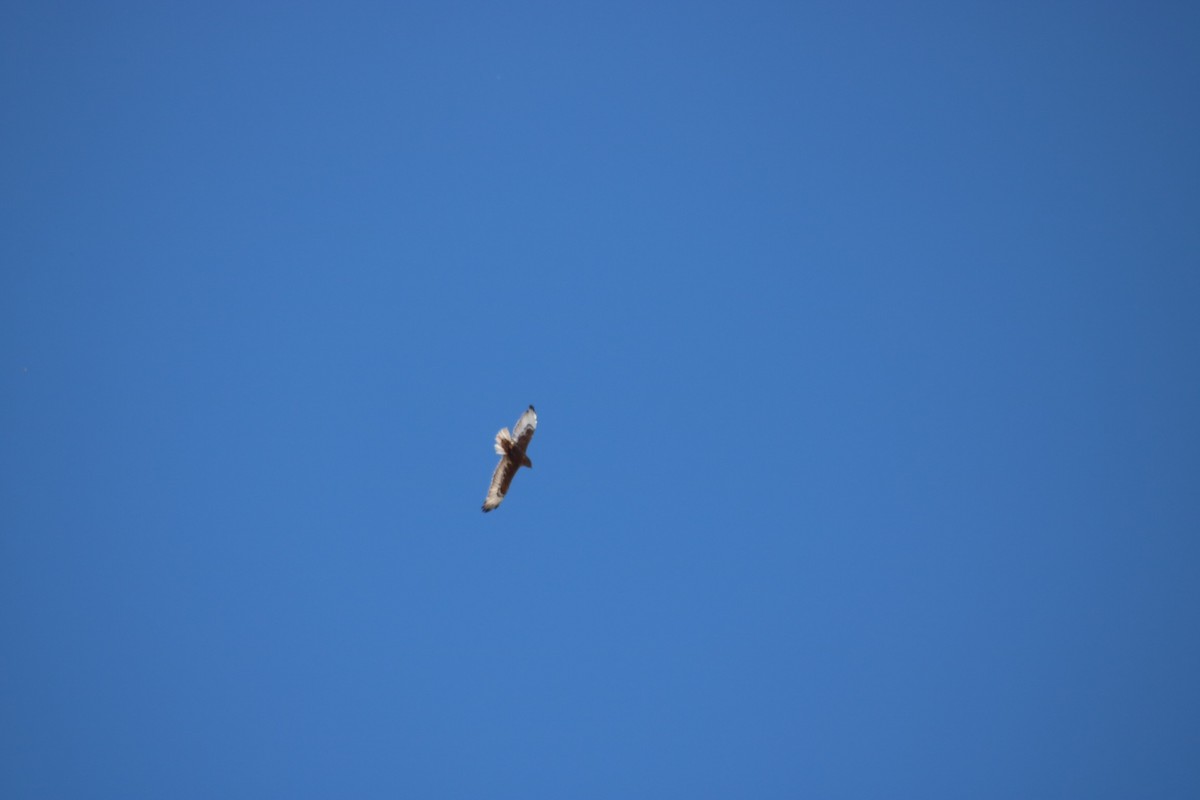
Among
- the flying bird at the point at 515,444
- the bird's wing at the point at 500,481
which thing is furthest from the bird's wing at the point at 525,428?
the bird's wing at the point at 500,481

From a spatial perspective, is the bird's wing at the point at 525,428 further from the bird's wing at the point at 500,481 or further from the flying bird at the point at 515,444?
the bird's wing at the point at 500,481

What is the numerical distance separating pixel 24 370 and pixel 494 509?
688 centimetres

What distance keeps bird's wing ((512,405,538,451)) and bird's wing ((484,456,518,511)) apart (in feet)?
0.74

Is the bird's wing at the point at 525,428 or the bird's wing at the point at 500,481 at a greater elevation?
the bird's wing at the point at 525,428

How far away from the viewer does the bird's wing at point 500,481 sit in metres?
10.0

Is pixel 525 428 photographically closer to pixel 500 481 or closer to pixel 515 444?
pixel 515 444

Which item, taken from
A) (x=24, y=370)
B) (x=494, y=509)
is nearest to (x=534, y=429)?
(x=494, y=509)

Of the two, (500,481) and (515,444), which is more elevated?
(515,444)

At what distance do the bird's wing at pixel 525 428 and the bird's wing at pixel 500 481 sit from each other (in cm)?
22

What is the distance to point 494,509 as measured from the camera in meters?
10.7

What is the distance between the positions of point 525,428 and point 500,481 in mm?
708

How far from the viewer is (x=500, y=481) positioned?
10.2 metres

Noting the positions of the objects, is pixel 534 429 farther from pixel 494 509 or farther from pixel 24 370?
pixel 24 370

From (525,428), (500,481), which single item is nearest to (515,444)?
(525,428)
